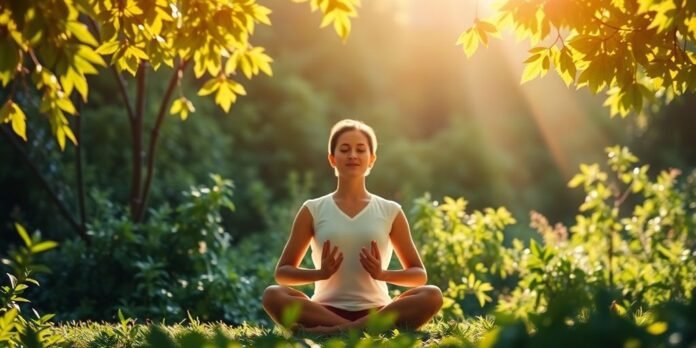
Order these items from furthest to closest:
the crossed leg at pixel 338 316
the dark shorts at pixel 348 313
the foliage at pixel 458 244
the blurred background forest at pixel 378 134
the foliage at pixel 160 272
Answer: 1. the blurred background forest at pixel 378 134
2. the foliage at pixel 458 244
3. the foliage at pixel 160 272
4. the dark shorts at pixel 348 313
5. the crossed leg at pixel 338 316

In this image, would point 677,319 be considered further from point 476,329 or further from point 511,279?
point 511,279

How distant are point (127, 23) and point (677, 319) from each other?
263 cm

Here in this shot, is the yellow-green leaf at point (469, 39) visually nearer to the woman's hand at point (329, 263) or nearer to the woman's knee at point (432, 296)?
the woman's hand at point (329, 263)

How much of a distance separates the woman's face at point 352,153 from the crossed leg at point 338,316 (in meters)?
0.75

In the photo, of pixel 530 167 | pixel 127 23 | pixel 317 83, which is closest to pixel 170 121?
pixel 317 83

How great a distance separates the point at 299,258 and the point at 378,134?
13083 millimetres

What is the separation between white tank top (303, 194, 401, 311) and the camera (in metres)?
5.08

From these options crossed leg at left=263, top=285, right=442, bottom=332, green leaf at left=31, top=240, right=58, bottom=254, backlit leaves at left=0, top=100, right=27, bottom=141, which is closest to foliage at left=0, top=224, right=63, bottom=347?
green leaf at left=31, top=240, right=58, bottom=254

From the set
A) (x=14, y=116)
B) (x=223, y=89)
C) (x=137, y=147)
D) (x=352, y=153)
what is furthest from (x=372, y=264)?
(x=137, y=147)

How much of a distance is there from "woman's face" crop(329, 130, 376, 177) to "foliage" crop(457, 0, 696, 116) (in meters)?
1.23

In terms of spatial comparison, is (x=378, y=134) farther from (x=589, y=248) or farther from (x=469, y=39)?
(x=469, y=39)

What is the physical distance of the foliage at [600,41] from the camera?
150 inches

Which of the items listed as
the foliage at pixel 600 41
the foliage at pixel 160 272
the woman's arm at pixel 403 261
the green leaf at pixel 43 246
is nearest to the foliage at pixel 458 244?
the foliage at pixel 160 272

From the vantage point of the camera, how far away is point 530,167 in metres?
20.0
